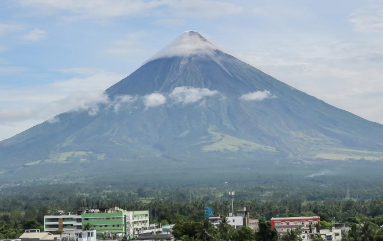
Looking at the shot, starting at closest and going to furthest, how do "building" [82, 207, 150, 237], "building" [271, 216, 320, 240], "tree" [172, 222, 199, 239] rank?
1. "tree" [172, 222, 199, 239]
2. "building" [271, 216, 320, 240]
3. "building" [82, 207, 150, 237]

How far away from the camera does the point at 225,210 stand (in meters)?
111

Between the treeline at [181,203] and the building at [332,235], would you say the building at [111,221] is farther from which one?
the building at [332,235]

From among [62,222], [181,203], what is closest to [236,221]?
[62,222]

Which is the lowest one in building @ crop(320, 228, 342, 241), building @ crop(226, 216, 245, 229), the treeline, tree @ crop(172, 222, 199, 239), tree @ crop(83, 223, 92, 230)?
building @ crop(320, 228, 342, 241)

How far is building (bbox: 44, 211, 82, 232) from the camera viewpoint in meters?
95.1

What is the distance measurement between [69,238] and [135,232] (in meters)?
23.3

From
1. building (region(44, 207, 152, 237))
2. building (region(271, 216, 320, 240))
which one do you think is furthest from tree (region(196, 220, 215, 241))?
building (region(271, 216, 320, 240))

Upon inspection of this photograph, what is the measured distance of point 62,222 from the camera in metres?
96.8

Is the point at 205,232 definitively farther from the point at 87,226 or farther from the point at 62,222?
the point at 62,222

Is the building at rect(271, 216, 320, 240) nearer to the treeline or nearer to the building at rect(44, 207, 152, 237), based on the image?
the treeline

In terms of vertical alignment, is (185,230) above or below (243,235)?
above

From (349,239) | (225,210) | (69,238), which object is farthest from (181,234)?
(225,210)

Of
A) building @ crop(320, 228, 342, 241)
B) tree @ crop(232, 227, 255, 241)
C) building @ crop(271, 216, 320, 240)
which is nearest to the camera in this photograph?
tree @ crop(232, 227, 255, 241)

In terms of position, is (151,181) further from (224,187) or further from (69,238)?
(69,238)
